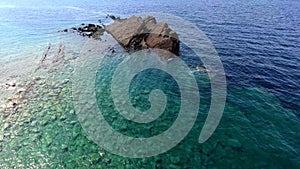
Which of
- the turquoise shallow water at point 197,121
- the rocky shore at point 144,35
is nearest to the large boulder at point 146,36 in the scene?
the rocky shore at point 144,35

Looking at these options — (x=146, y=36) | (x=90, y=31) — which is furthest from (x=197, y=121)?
(x=90, y=31)

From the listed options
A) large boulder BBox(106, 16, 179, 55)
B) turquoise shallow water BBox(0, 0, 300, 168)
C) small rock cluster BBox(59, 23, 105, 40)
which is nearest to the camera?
turquoise shallow water BBox(0, 0, 300, 168)

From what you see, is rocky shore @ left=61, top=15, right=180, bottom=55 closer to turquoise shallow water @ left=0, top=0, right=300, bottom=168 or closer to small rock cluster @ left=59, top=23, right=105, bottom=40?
small rock cluster @ left=59, top=23, right=105, bottom=40

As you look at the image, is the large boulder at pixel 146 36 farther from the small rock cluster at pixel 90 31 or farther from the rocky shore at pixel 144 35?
the small rock cluster at pixel 90 31

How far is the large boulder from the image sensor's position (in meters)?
39.2

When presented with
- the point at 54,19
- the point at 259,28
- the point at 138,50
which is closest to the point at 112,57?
the point at 138,50

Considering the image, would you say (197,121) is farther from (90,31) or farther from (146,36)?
(90,31)

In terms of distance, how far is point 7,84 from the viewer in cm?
3022

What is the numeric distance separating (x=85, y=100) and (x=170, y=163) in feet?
42.1

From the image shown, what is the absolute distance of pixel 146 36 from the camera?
42.7 m

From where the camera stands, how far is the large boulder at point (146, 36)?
39.2m

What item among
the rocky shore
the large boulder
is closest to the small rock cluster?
the rocky shore

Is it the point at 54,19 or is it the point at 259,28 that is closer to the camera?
the point at 259,28

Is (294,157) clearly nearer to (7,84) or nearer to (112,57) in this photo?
(112,57)
